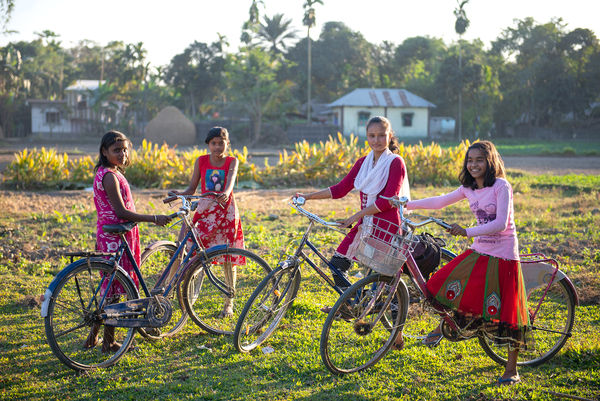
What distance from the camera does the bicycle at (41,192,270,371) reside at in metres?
3.92

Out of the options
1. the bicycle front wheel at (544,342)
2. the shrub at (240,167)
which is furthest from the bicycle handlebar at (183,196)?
the shrub at (240,167)

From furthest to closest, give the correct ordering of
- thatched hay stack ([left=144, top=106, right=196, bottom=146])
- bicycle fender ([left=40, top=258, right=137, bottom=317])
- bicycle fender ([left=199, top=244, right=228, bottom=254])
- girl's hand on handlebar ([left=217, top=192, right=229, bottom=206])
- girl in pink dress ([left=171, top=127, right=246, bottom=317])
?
thatched hay stack ([left=144, top=106, right=196, bottom=146]) < girl in pink dress ([left=171, top=127, right=246, bottom=317]) < girl's hand on handlebar ([left=217, top=192, right=229, bottom=206]) < bicycle fender ([left=199, top=244, right=228, bottom=254]) < bicycle fender ([left=40, top=258, right=137, bottom=317])

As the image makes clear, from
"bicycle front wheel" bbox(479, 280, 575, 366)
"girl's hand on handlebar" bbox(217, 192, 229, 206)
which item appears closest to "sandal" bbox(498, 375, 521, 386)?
"bicycle front wheel" bbox(479, 280, 575, 366)

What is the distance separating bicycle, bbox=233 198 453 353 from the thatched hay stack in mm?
33897

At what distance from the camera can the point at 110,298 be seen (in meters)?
4.20

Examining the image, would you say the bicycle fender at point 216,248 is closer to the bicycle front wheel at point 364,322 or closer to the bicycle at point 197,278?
the bicycle at point 197,278

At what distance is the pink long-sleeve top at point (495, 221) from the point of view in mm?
3668

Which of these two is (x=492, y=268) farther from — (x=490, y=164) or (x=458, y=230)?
(x=490, y=164)

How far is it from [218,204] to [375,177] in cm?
156

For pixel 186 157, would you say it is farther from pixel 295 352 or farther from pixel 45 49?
pixel 45 49

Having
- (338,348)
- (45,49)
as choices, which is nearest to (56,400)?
(338,348)

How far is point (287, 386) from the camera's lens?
3.83 meters

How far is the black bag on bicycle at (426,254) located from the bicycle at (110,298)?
4.19ft

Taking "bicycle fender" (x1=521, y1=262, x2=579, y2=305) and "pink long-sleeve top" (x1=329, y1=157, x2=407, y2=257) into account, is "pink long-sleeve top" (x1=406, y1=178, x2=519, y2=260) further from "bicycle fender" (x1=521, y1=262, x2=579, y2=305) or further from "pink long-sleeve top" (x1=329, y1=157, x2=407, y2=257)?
"pink long-sleeve top" (x1=329, y1=157, x2=407, y2=257)
